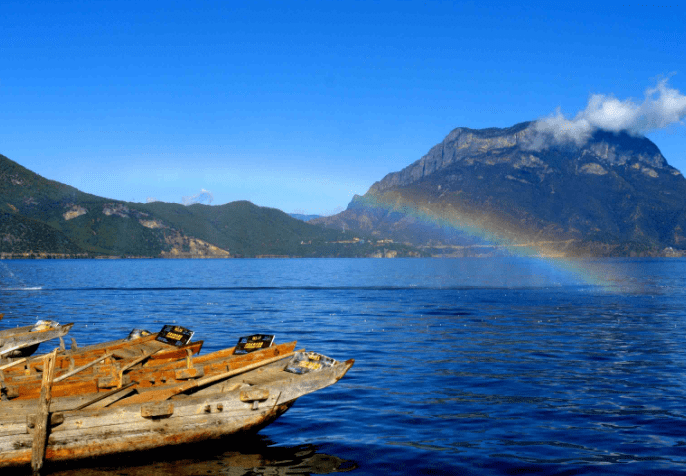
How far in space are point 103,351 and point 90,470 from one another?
8975 mm

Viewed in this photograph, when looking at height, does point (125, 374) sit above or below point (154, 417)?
above

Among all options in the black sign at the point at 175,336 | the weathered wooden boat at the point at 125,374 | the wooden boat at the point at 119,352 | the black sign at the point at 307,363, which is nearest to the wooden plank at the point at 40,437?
the weathered wooden boat at the point at 125,374

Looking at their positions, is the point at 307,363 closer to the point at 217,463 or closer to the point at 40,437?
the point at 217,463

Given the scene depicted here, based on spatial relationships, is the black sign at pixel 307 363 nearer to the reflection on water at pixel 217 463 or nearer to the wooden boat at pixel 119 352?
the reflection on water at pixel 217 463

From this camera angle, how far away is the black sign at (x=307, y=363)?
18047 millimetres

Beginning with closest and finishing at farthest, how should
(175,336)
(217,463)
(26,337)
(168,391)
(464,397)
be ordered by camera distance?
(217,463) → (168,391) → (464,397) → (175,336) → (26,337)

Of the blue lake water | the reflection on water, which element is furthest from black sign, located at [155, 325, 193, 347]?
the reflection on water

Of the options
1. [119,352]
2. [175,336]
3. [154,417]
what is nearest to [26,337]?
[119,352]

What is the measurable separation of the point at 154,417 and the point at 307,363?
5.02 metres

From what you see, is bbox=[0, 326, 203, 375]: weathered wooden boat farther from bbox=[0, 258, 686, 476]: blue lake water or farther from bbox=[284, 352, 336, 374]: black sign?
bbox=[0, 258, 686, 476]: blue lake water

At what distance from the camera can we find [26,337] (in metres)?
30.4

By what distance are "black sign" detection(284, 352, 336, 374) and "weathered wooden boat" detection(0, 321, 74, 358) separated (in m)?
16.2

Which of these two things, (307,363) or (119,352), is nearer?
(307,363)

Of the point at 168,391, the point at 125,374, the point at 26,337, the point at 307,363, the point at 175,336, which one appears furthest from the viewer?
the point at 26,337
